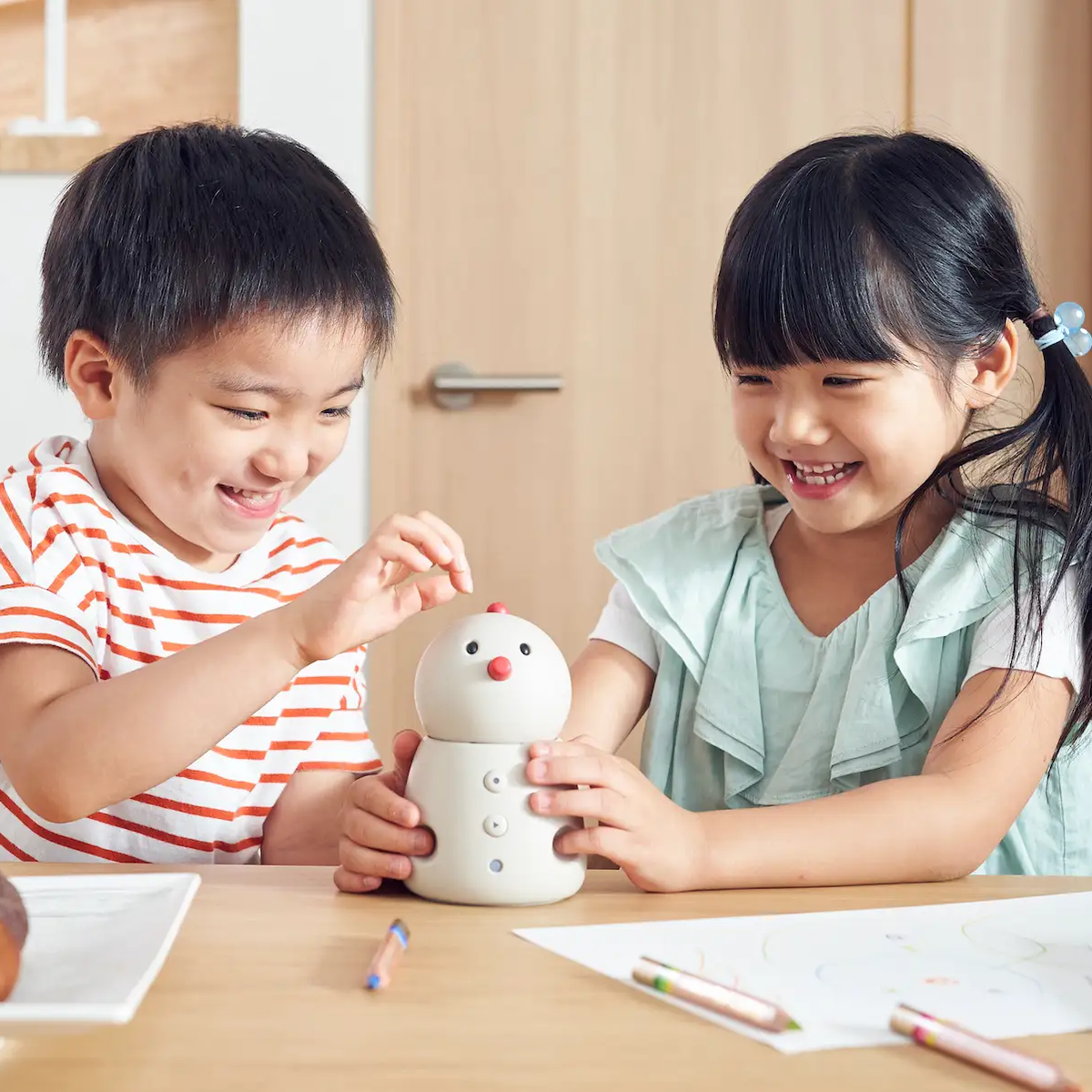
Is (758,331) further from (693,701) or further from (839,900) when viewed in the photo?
(839,900)

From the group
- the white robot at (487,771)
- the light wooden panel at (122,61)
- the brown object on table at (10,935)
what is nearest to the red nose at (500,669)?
the white robot at (487,771)

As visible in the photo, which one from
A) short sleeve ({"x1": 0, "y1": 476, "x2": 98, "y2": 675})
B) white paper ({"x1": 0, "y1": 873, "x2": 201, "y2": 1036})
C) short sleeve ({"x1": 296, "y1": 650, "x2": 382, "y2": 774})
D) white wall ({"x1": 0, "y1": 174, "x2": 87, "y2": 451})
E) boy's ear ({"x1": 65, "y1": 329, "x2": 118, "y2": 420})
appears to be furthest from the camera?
white wall ({"x1": 0, "y1": 174, "x2": 87, "y2": 451})

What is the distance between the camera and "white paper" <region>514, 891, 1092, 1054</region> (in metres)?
0.46

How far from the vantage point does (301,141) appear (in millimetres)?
1955

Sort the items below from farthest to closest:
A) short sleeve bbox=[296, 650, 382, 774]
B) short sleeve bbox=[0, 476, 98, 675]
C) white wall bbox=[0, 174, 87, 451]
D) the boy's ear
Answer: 1. white wall bbox=[0, 174, 87, 451]
2. short sleeve bbox=[296, 650, 382, 774]
3. the boy's ear
4. short sleeve bbox=[0, 476, 98, 675]

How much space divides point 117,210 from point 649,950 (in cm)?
66

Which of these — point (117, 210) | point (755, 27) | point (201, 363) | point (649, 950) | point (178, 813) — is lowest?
point (178, 813)

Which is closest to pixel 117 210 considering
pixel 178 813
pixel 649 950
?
pixel 178 813

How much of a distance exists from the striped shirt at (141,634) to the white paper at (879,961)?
450mm

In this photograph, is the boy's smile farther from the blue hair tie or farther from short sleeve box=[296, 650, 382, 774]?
the blue hair tie

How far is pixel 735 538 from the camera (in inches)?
42.8

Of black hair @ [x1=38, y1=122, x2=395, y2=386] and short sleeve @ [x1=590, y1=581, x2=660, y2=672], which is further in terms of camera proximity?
short sleeve @ [x1=590, y1=581, x2=660, y2=672]

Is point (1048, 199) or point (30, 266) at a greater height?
point (1048, 199)

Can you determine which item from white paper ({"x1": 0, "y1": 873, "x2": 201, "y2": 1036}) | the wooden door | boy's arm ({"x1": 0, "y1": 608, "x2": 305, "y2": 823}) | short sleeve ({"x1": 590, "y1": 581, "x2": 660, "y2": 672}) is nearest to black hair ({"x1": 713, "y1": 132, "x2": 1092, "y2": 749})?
short sleeve ({"x1": 590, "y1": 581, "x2": 660, "y2": 672})
